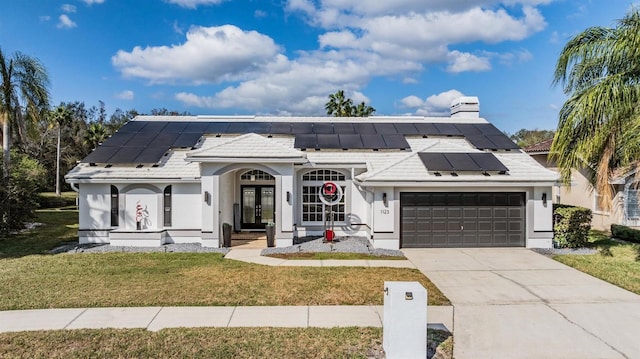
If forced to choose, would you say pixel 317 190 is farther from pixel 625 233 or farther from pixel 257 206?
pixel 625 233

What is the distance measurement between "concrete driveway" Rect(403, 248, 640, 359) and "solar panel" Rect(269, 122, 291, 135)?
966 centimetres

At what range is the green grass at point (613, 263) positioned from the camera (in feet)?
33.2

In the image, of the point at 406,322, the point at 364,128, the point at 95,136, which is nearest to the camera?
the point at 406,322

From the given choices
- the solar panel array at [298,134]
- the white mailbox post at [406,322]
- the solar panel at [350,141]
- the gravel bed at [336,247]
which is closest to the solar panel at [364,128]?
the solar panel array at [298,134]

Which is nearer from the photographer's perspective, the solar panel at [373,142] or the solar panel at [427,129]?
the solar panel at [373,142]

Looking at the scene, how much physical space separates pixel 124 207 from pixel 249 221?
522 centimetres

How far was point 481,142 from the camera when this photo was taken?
1756cm

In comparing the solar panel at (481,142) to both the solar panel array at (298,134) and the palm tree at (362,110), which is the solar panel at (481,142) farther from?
the palm tree at (362,110)

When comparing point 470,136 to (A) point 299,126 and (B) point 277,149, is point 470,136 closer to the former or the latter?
(A) point 299,126

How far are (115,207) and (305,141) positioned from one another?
8.29 meters

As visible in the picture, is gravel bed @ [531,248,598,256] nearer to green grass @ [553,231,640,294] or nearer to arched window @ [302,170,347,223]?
green grass @ [553,231,640,294]

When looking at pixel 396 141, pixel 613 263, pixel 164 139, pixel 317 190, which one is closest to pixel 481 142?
pixel 396 141

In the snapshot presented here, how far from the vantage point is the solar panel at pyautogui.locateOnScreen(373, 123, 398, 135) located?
1901 cm

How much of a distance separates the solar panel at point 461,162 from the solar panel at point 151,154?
462 inches
